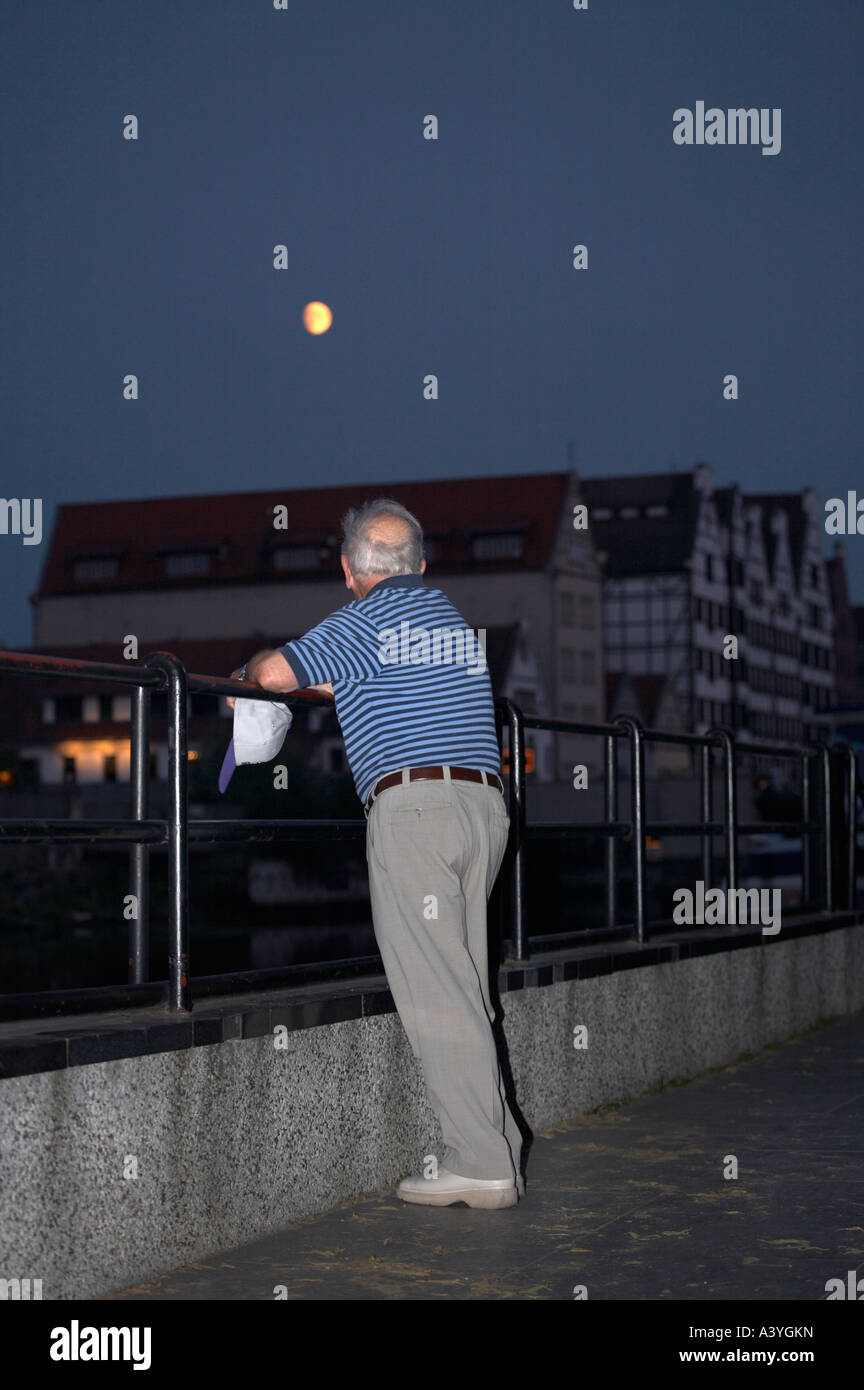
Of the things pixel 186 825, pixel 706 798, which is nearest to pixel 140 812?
pixel 186 825

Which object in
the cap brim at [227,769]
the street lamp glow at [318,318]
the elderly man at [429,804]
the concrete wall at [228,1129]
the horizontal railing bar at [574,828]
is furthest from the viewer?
the street lamp glow at [318,318]

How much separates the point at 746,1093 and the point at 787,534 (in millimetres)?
115824

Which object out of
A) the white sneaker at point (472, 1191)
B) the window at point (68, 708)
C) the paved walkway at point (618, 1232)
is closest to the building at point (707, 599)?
the window at point (68, 708)

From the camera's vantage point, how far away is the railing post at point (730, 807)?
9.77 metres

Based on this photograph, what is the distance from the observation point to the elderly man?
529 centimetres

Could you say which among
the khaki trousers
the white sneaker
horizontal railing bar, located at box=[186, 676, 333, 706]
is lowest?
the white sneaker

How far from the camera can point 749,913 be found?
1011 cm

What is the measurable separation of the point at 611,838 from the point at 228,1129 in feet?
12.7

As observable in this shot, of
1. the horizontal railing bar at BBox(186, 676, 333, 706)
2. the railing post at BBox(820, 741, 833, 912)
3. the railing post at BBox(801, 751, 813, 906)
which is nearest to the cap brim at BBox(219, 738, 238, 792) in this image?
the horizontal railing bar at BBox(186, 676, 333, 706)

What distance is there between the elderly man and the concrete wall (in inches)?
14.0

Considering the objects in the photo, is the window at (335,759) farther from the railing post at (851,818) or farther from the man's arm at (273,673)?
the man's arm at (273,673)

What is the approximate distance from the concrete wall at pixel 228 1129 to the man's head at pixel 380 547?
1298 mm

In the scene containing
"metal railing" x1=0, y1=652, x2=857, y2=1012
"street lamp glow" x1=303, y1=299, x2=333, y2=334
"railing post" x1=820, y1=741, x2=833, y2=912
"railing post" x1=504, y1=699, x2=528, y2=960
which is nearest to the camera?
"metal railing" x1=0, y1=652, x2=857, y2=1012

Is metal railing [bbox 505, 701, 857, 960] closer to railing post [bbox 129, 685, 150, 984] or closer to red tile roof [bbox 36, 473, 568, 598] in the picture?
railing post [bbox 129, 685, 150, 984]
